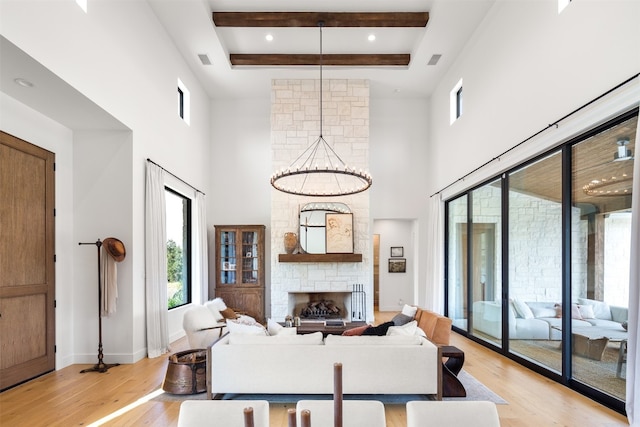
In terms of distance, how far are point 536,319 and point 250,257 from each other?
552 cm

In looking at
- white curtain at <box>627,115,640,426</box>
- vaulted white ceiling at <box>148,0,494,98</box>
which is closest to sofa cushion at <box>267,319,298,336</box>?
white curtain at <box>627,115,640,426</box>

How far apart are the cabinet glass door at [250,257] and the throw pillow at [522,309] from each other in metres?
5.06

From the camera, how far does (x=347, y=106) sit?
332 inches

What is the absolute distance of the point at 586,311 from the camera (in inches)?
156

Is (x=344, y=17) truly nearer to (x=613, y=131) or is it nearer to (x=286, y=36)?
(x=286, y=36)

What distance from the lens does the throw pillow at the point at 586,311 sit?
3.90 meters

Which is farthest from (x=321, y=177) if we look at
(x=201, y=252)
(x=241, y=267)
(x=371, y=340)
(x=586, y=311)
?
(x=586, y=311)

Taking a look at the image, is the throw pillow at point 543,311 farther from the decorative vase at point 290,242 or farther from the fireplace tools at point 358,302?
the decorative vase at point 290,242

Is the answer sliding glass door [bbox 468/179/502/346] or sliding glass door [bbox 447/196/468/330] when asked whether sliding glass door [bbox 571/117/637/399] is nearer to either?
sliding glass door [bbox 468/179/502/346]

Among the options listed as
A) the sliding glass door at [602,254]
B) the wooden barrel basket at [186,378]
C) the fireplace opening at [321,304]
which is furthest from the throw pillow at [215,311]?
the sliding glass door at [602,254]

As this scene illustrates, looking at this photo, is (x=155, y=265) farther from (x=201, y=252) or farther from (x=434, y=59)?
(x=434, y=59)

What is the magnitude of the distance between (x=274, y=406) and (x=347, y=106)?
6.33m

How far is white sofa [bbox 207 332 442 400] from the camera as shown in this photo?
12.0ft

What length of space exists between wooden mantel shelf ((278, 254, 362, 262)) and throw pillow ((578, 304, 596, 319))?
440 centimetres
